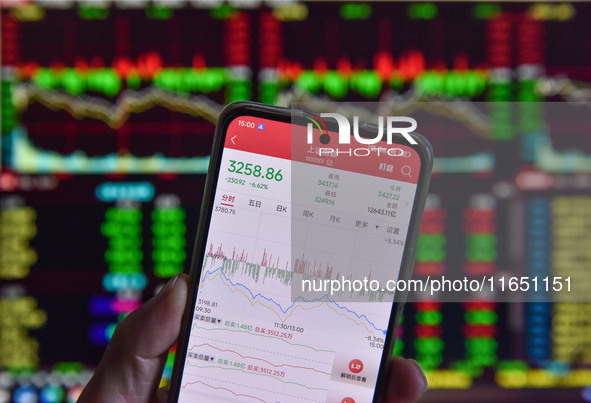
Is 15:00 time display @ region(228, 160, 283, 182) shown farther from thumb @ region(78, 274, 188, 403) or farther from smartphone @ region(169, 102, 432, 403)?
thumb @ region(78, 274, 188, 403)

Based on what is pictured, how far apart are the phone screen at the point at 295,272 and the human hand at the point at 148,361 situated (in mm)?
23

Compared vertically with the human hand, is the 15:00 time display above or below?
above

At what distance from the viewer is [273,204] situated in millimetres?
527

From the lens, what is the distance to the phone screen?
1.71 ft

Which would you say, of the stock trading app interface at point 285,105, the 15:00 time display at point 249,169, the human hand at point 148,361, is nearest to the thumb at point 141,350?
the human hand at point 148,361

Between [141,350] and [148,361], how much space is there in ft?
0.07

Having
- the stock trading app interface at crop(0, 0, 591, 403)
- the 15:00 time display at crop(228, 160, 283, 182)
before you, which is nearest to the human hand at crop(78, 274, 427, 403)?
the 15:00 time display at crop(228, 160, 283, 182)

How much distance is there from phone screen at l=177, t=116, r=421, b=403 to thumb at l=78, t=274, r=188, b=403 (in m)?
0.02

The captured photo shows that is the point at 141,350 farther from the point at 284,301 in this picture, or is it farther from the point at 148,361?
the point at 284,301

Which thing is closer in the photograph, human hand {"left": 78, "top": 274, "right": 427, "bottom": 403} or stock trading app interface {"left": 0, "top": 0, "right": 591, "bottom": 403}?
human hand {"left": 78, "top": 274, "right": 427, "bottom": 403}

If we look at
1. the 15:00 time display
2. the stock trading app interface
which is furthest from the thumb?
the stock trading app interface

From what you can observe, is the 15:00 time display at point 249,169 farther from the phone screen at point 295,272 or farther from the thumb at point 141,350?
the thumb at point 141,350

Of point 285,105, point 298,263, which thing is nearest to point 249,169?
point 298,263

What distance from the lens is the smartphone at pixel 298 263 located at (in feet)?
1.71
